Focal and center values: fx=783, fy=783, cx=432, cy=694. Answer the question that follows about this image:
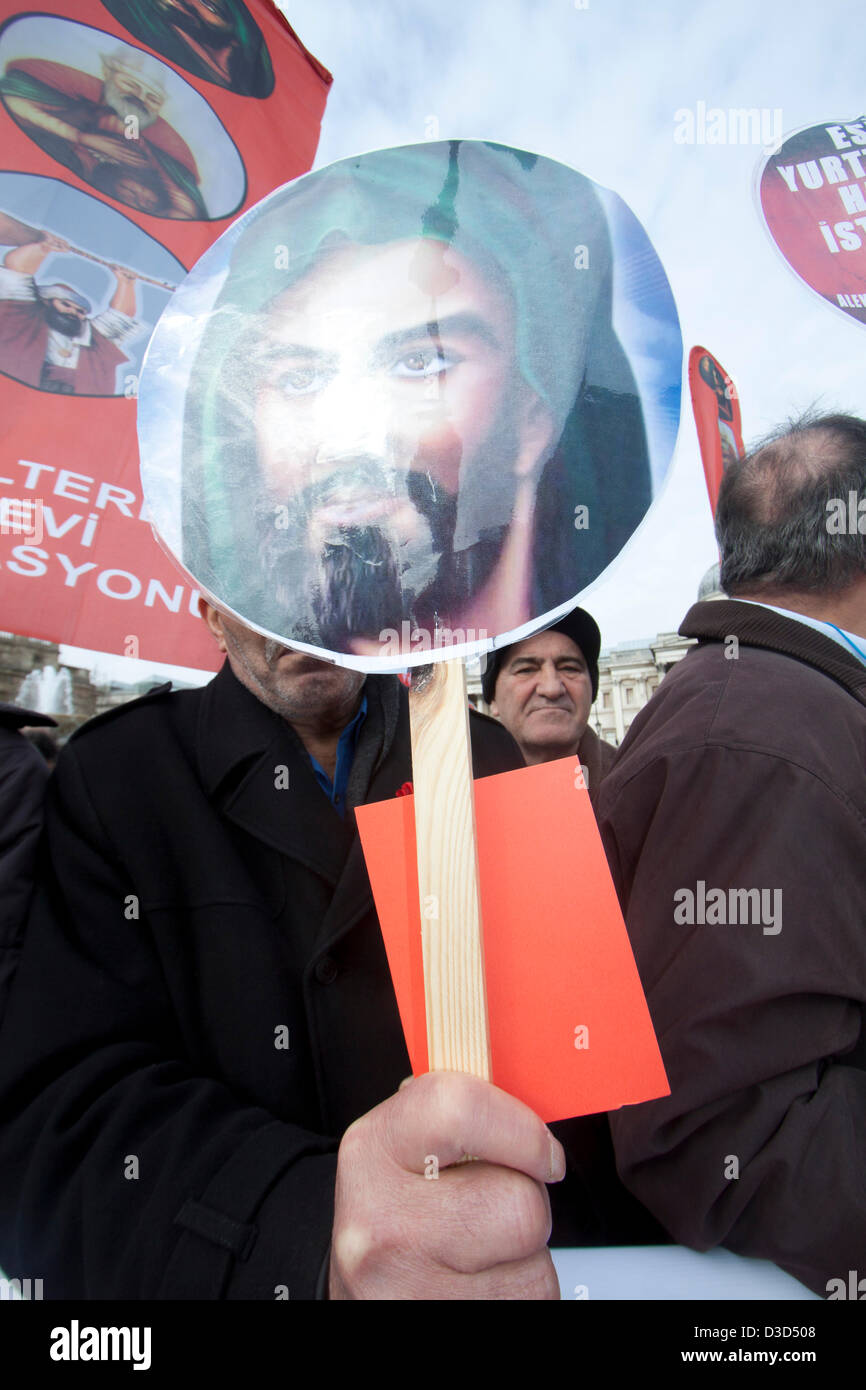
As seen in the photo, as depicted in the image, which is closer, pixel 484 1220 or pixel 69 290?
pixel 484 1220

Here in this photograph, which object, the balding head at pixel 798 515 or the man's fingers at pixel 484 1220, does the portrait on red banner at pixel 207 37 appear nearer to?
the balding head at pixel 798 515

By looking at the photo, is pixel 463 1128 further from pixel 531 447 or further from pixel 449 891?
pixel 531 447

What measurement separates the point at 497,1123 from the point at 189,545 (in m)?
0.45

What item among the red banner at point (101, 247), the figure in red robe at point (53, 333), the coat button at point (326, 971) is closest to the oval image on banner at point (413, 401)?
the coat button at point (326, 971)

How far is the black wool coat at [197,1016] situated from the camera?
0.62m

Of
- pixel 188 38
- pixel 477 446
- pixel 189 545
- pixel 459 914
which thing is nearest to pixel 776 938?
pixel 459 914

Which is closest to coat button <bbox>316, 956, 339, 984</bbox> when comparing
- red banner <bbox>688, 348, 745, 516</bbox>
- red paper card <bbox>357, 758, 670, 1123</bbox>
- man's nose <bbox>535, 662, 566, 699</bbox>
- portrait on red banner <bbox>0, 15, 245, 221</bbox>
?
red paper card <bbox>357, 758, 670, 1123</bbox>

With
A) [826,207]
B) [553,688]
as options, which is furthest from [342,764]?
[826,207]

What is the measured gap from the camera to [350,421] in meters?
0.59

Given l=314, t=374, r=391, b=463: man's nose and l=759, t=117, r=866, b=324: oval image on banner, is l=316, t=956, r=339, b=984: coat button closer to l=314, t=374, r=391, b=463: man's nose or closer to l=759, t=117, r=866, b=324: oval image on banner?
l=314, t=374, r=391, b=463: man's nose

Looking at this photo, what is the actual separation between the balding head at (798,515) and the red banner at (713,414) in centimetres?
36

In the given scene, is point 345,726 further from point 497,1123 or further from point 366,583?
point 497,1123

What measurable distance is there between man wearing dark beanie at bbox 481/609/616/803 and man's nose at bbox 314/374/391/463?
1418 mm

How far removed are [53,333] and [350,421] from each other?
4.64 ft
